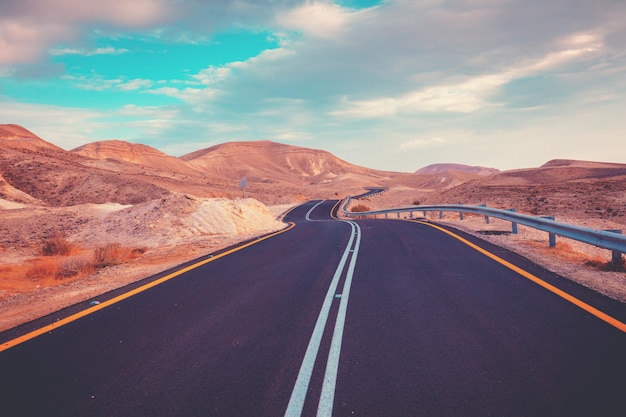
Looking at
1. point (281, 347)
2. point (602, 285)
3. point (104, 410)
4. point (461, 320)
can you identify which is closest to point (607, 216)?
point (602, 285)

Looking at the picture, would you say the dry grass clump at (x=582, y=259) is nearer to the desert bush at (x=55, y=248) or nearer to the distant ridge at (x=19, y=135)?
the desert bush at (x=55, y=248)

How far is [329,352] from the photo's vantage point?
425cm

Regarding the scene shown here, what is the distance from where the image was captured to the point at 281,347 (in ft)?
14.5

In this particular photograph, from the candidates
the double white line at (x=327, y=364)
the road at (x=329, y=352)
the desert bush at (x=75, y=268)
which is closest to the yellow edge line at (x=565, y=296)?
the road at (x=329, y=352)

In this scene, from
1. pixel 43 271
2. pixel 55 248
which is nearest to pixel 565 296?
pixel 43 271

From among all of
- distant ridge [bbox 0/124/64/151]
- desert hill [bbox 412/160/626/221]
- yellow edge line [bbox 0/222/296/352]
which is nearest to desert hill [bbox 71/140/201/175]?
distant ridge [bbox 0/124/64/151]

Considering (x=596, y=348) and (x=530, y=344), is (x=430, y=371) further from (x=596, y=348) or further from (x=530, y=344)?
(x=596, y=348)

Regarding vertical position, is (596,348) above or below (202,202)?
below

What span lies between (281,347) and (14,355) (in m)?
2.96

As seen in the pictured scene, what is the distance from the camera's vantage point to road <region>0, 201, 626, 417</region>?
3264 mm

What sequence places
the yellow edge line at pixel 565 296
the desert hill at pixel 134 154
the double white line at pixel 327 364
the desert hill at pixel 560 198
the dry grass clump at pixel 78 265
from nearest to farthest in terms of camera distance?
the double white line at pixel 327 364, the yellow edge line at pixel 565 296, the dry grass clump at pixel 78 265, the desert hill at pixel 560 198, the desert hill at pixel 134 154

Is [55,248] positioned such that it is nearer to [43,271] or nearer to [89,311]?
[43,271]

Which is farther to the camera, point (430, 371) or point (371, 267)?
point (371, 267)

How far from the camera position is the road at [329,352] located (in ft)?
10.7
